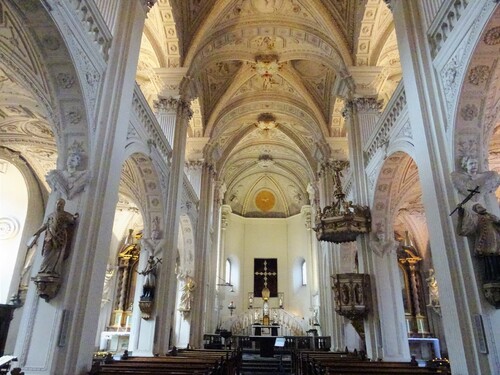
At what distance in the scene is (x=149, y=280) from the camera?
32.7ft

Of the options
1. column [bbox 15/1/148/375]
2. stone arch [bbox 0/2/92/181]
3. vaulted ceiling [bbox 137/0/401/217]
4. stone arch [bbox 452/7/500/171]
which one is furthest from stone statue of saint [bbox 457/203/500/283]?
vaulted ceiling [bbox 137/0/401/217]

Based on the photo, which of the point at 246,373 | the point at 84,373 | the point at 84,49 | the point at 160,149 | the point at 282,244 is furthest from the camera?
the point at 282,244

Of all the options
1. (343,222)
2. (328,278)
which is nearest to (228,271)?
(328,278)

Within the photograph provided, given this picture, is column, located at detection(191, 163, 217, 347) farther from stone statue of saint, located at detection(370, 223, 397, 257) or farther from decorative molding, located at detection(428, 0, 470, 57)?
decorative molding, located at detection(428, 0, 470, 57)

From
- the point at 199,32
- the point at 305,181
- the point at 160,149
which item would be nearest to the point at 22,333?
the point at 160,149

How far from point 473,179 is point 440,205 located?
2.00 ft

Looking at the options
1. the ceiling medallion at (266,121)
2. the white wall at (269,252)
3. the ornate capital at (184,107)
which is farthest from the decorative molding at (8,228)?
the white wall at (269,252)

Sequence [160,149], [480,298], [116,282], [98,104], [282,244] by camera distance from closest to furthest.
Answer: [480,298] < [98,104] < [160,149] < [116,282] < [282,244]

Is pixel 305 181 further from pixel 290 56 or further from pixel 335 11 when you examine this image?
pixel 335 11

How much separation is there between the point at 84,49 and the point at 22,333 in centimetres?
440

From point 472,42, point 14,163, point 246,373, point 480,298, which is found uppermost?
point 14,163

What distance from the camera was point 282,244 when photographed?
28109 millimetres

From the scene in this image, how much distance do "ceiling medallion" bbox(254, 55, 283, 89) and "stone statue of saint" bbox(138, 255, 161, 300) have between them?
364 inches

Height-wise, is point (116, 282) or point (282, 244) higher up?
point (282, 244)
